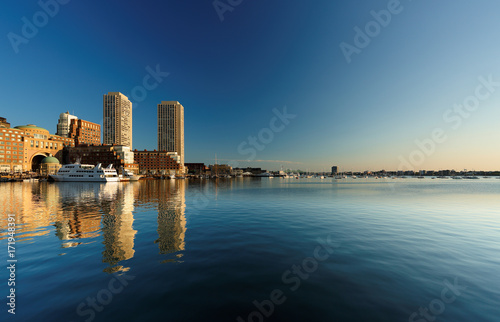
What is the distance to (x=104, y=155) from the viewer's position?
573 feet

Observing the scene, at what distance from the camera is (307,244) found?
15.7 m

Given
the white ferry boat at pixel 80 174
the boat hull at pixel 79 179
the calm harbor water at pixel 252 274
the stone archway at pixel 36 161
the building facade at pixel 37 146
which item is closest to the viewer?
the calm harbor water at pixel 252 274

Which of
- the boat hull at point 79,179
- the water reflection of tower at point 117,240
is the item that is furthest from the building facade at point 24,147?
the water reflection of tower at point 117,240

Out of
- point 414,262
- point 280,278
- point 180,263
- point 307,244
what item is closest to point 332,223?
point 307,244

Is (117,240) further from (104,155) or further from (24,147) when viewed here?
(24,147)

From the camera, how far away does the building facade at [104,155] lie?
172875mm

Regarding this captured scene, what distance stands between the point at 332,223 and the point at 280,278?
14.8 meters

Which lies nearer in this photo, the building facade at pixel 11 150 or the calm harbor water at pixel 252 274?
the calm harbor water at pixel 252 274

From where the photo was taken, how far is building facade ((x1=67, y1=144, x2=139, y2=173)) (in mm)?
172875

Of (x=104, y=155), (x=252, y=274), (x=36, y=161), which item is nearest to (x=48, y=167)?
(x=104, y=155)

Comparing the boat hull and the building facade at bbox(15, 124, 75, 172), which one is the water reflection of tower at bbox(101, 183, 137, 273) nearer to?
the boat hull

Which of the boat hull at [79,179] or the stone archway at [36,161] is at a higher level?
the stone archway at [36,161]

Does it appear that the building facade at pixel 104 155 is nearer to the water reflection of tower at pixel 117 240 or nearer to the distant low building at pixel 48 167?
the distant low building at pixel 48 167

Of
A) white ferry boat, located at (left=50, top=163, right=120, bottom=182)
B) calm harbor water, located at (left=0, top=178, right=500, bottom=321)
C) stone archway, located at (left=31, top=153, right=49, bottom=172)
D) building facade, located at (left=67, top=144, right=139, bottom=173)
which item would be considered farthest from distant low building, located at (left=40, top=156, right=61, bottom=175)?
calm harbor water, located at (left=0, top=178, right=500, bottom=321)
